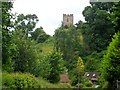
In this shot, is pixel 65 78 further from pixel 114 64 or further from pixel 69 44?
pixel 114 64

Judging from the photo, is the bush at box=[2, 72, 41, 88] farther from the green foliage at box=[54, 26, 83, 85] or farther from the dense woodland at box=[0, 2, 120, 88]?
the green foliage at box=[54, 26, 83, 85]

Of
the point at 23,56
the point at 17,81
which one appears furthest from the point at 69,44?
the point at 17,81

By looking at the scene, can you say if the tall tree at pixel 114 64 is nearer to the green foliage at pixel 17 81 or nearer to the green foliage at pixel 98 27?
the green foliage at pixel 17 81

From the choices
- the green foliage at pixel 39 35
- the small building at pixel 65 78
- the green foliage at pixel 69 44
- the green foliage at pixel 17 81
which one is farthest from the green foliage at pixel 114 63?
the green foliage at pixel 39 35

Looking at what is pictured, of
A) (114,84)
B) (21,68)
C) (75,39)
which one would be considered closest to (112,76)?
(114,84)

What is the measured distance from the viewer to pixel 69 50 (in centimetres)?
3875

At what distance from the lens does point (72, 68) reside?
36812mm

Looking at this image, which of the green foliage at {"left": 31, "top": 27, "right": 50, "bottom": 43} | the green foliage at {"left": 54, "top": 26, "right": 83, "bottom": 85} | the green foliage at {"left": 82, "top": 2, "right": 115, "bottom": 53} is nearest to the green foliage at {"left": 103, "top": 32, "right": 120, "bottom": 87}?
the green foliage at {"left": 82, "top": 2, "right": 115, "bottom": 53}

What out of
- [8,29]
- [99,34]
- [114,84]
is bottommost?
[114,84]

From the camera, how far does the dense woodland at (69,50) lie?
41.8 ft

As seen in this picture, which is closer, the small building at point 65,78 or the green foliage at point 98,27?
the small building at point 65,78

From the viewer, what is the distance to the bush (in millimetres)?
9120

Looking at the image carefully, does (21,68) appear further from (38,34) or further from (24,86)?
(38,34)

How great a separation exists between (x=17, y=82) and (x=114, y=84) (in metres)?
8.19
